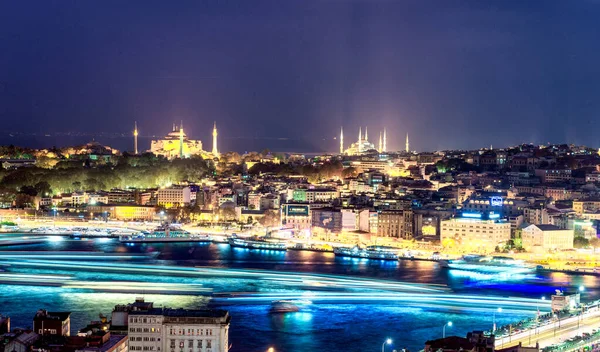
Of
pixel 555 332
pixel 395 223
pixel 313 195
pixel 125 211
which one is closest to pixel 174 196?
pixel 125 211

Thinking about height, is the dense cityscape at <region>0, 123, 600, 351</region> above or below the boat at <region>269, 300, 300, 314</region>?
above

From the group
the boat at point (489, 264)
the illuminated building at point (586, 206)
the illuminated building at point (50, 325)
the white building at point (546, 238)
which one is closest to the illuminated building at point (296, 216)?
the white building at point (546, 238)

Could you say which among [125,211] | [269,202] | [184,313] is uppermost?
[269,202]

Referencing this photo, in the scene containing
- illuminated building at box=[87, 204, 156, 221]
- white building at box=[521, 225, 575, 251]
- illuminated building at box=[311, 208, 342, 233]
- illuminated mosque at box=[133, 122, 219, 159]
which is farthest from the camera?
illuminated mosque at box=[133, 122, 219, 159]

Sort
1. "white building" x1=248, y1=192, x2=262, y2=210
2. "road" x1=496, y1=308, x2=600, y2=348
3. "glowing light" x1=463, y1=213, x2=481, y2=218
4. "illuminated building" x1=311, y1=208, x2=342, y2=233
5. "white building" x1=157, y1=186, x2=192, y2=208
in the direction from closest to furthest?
1. "road" x1=496, y1=308, x2=600, y2=348
2. "glowing light" x1=463, y1=213, x2=481, y2=218
3. "illuminated building" x1=311, y1=208, x2=342, y2=233
4. "white building" x1=248, y1=192, x2=262, y2=210
5. "white building" x1=157, y1=186, x2=192, y2=208

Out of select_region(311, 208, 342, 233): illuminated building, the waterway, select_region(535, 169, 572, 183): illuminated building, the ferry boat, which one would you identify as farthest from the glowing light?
select_region(535, 169, 572, 183): illuminated building

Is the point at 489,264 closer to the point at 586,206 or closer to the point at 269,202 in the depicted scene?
the point at 586,206

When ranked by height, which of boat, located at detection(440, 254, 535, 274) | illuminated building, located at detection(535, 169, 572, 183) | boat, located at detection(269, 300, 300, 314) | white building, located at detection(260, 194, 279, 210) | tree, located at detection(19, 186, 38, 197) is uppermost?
illuminated building, located at detection(535, 169, 572, 183)

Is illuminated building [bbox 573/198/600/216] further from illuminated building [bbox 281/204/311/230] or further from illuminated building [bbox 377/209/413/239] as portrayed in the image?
illuminated building [bbox 281/204/311/230]
